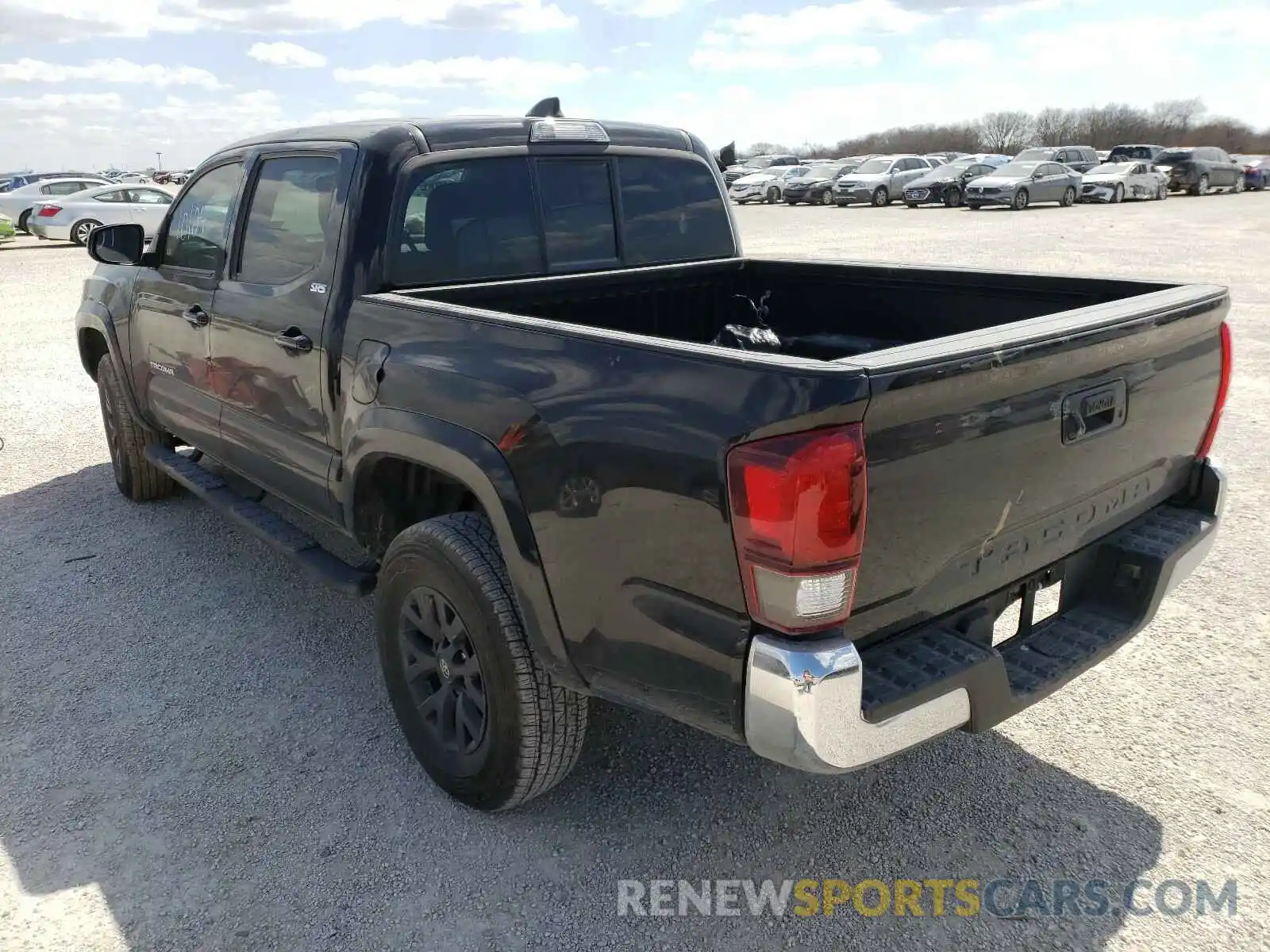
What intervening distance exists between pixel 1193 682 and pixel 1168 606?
2.10 feet

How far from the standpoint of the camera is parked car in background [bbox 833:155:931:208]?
1275 inches

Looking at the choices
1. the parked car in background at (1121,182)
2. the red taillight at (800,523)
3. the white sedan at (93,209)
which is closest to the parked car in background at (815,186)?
the parked car in background at (1121,182)

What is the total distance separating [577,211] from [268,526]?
1.76 m

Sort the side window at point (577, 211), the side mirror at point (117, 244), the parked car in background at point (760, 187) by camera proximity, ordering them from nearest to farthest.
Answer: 1. the side window at point (577, 211)
2. the side mirror at point (117, 244)
3. the parked car in background at point (760, 187)

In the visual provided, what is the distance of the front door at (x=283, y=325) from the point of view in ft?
11.1

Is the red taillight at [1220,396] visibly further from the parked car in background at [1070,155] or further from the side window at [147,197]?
the parked car in background at [1070,155]

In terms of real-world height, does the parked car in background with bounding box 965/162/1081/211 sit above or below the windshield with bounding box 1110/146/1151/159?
below

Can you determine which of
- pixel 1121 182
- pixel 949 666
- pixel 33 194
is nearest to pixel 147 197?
pixel 33 194

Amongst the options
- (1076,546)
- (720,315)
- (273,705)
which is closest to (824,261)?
(720,315)

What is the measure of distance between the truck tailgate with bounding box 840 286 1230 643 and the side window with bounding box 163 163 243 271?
319 cm

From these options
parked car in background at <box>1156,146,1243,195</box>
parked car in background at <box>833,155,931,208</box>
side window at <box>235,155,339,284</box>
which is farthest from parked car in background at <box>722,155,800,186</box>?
side window at <box>235,155,339,284</box>

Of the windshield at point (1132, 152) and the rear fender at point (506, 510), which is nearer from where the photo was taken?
the rear fender at point (506, 510)

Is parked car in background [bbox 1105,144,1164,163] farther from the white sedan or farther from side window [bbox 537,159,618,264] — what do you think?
side window [bbox 537,159,618,264]

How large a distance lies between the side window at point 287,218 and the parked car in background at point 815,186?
31705 mm
